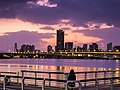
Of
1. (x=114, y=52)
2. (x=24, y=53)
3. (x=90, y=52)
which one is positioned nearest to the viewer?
(x=114, y=52)

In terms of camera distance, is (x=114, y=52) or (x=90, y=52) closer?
(x=114, y=52)

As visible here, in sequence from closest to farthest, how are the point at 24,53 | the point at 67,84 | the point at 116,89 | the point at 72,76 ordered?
1. the point at 67,84
2. the point at 72,76
3. the point at 116,89
4. the point at 24,53

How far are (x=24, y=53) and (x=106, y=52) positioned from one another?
4198 cm

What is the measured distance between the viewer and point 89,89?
18.4 m

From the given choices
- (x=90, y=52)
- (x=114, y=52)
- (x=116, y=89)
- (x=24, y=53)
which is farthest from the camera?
(x=24, y=53)

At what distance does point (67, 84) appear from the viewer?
41.1 feet

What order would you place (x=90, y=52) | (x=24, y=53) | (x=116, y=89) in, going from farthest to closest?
(x=24, y=53), (x=90, y=52), (x=116, y=89)

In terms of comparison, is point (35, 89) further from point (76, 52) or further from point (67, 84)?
point (76, 52)

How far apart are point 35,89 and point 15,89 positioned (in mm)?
1062

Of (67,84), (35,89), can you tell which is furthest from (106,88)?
(67,84)

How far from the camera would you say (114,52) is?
12312 cm

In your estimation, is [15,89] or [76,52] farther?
[76,52]

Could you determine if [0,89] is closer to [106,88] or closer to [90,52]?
[106,88]

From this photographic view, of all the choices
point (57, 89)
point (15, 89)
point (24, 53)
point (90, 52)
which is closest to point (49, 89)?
point (57, 89)
